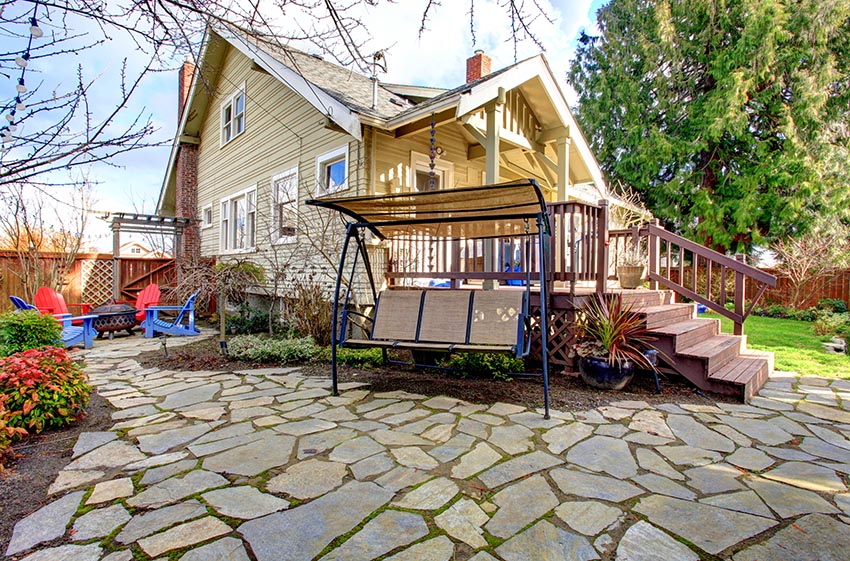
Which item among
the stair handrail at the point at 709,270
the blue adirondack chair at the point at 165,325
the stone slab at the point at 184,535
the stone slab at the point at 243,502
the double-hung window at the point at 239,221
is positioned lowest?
the stone slab at the point at 184,535

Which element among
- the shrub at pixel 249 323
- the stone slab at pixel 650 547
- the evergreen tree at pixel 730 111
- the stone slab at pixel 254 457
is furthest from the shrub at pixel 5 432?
the evergreen tree at pixel 730 111

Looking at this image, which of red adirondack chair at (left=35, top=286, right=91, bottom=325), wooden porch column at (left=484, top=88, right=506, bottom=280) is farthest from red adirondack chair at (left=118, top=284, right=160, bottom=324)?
wooden porch column at (left=484, top=88, right=506, bottom=280)

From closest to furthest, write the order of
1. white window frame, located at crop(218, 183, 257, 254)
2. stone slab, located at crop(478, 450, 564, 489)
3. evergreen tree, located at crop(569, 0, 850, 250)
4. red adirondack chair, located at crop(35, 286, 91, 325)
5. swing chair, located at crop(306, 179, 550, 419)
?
stone slab, located at crop(478, 450, 564, 489), swing chair, located at crop(306, 179, 550, 419), red adirondack chair, located at crop(35, 286, 91, 325), white window frame, located at crop(218, 183, 257, 254), evergreen tree, located at crop(569, 0, 850, 250)

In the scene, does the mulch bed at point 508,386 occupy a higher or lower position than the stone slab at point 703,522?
higher

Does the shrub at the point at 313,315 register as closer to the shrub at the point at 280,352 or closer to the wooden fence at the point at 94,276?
the shrub at the point at 280,352

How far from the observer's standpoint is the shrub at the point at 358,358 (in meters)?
5.81

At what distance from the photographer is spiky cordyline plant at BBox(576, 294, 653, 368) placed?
14.8 ft

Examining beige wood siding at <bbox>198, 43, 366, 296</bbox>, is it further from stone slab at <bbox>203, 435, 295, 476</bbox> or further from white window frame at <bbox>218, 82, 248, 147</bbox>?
stone slab at <bbox>203, 435, 295, 476</bbox>

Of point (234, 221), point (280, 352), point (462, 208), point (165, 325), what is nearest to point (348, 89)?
point (234, 221)

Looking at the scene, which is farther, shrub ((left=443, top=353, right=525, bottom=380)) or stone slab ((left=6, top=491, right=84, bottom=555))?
shrub ((left=443, top=353, right=525, bottom=380))

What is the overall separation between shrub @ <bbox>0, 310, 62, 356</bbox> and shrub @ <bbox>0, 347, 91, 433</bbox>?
235cm

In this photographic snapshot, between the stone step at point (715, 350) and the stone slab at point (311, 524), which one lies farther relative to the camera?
the stone step at point (715, 350)

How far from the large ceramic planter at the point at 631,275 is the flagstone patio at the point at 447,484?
322 centimetres

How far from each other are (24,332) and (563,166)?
28.4ft
